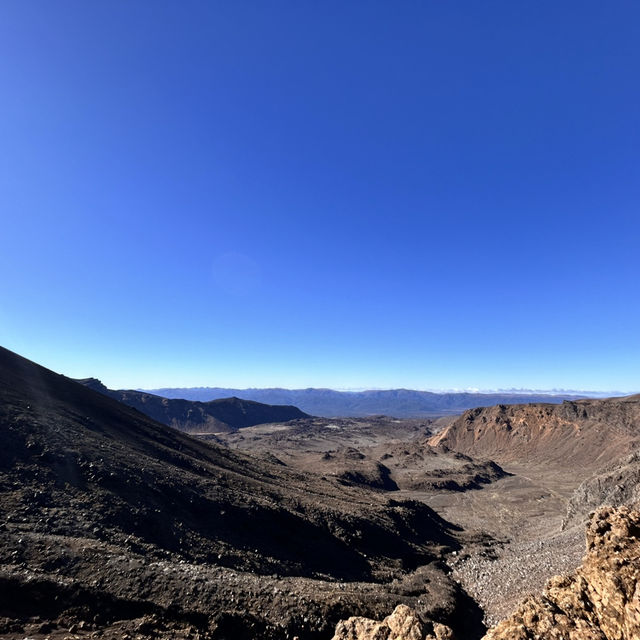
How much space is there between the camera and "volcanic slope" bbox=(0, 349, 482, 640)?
12.6m

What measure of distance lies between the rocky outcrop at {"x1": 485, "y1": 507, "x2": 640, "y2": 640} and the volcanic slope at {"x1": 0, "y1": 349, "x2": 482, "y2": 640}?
8.89 m

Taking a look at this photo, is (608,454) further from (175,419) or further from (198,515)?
(175,419)

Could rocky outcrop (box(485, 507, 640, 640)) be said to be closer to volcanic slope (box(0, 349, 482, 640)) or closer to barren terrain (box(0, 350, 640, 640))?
barren terrain (box(0, 350, 640, 640))

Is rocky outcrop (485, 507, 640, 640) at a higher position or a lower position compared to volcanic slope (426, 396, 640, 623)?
higher

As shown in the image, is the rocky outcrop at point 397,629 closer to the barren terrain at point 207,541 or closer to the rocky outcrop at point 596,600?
the rocky outcrop at point 596,600

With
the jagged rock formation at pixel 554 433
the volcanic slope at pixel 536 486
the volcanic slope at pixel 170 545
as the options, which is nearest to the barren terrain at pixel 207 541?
the volcanic slope at pixel 170 545

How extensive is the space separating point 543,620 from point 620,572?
2607 millimetres

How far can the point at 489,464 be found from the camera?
7894 cm

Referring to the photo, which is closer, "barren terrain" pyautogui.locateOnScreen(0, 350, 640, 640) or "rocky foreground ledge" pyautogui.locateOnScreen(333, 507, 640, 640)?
"rocky foreground ledge" pyautogui.locateOnScreen(333, 507, 640, 640)

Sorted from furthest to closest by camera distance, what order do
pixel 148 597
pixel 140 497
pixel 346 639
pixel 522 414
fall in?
pixel 522 414, pixel 140 497, pixel 148 597, pixel 346 639

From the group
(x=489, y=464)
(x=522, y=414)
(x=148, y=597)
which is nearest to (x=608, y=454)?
(x=489, y=464)

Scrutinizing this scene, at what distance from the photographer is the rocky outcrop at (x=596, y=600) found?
809 cm

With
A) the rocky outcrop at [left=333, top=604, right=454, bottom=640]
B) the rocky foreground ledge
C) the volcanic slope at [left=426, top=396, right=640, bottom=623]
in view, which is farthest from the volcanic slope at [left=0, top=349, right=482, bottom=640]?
the rocky foreground ledge

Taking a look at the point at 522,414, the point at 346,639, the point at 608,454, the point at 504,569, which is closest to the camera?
the point at 346,639
